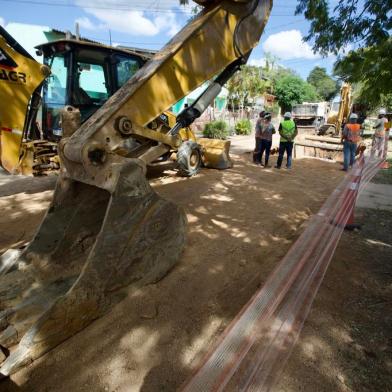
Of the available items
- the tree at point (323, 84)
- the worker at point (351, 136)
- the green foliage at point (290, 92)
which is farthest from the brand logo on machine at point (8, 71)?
the tree at point (323, 84)

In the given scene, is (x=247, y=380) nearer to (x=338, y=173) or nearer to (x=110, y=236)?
(x=110, y=236)

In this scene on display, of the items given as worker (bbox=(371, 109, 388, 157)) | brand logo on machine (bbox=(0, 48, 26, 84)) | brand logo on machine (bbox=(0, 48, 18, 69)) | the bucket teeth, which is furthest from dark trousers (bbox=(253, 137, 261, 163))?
the bucket teeth

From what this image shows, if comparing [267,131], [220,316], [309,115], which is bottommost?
[220,316]

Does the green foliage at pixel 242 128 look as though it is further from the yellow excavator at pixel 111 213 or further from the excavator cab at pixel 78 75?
the yellow excavator at pixel 111 213

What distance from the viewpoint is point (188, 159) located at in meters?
7.29

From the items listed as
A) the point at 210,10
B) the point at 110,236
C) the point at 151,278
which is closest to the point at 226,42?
the point at 210,10

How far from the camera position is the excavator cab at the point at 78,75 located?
575cm

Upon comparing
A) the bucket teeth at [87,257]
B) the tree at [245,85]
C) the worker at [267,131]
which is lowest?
the bucket teeth at [87,257]

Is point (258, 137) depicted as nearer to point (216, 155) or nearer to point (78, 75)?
point (216, 155)

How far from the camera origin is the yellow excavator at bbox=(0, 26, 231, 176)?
5.07 m

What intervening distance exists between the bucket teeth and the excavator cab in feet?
11.9

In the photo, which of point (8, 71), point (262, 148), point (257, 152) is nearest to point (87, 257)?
point (8, 71)

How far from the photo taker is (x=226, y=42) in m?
3.03

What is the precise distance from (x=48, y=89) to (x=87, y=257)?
4.85 m
